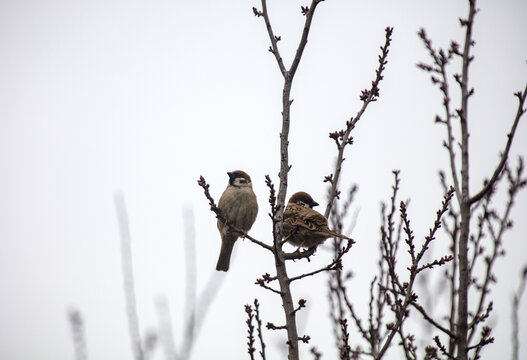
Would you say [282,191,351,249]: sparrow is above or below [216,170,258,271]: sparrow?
below

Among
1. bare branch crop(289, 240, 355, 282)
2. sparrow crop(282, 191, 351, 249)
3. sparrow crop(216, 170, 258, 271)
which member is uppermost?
sparrow crop(216, 170, 258, 271)

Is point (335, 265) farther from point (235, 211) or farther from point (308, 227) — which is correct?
point (235, 211)

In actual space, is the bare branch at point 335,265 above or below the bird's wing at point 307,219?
below

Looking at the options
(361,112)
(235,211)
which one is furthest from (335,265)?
(235,211)

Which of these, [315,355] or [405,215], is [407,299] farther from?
[315,355]

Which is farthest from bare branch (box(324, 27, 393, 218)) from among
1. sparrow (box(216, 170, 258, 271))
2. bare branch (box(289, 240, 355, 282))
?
sparrow (box(216, 170, 258, 271))

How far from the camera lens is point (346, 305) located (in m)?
4.09

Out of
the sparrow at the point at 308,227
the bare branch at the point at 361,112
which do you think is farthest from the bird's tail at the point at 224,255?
the bare branch at the point at 361,112

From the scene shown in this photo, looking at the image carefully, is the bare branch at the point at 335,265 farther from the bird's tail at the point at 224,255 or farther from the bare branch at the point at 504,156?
the bird's tail at the point at 224,255

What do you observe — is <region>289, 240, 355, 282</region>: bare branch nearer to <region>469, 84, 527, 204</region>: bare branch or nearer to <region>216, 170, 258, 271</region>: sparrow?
<region>469, 84, 527, 204</region>: bare branch

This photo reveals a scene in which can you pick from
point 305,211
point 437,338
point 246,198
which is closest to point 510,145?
point 437,338

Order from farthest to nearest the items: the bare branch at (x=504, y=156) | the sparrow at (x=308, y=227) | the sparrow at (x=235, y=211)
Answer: the sparrow at (x=235, y=211)
the sparrow at (x=308, y=227)
the bare branch at (x=504, y=156)

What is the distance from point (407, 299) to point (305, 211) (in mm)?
2730

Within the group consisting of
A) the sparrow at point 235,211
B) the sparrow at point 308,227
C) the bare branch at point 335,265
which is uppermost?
the sparrow at point 235,211
